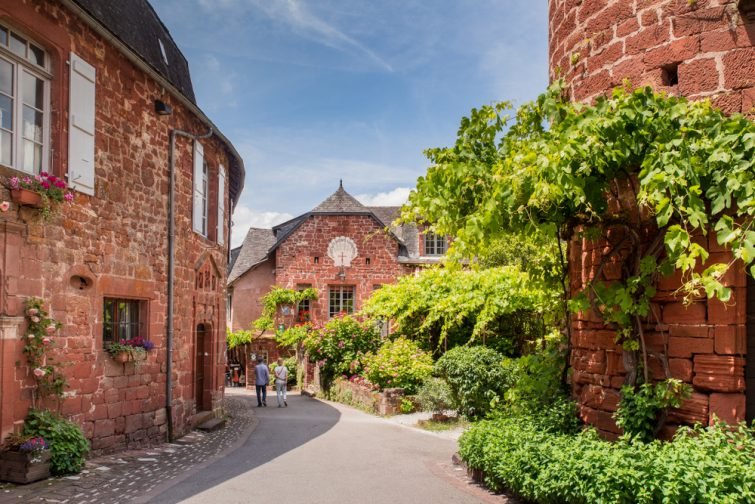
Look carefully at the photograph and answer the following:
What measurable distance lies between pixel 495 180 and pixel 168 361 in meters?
7.40

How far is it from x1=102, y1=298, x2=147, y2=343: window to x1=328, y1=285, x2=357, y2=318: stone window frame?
629 inches

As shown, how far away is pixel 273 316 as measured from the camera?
25531 millimetres

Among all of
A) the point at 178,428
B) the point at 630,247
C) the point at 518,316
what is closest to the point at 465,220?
the point at 630,247

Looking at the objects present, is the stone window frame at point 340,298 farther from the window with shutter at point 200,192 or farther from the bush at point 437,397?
the window with shutter at point 200,192

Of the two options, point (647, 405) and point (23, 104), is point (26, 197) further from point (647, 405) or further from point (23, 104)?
point (647, 405)

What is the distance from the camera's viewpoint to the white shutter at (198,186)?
39.7 feet

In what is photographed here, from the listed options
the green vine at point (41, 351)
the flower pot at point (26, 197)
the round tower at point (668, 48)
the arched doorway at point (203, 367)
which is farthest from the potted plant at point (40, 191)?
the round tower at point (668, 48)

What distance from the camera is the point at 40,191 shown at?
7598mm

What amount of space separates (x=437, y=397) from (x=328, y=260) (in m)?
14.1

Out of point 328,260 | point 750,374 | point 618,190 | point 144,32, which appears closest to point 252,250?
point 328,260

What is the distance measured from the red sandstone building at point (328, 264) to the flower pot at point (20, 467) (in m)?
18.9

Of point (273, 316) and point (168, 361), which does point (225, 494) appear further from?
point (273, 316)

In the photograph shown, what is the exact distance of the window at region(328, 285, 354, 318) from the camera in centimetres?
2622

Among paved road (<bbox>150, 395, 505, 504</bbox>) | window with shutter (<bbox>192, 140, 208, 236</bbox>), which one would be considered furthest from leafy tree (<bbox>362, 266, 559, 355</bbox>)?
window with shutter (<bbox>192, 140, 208, 236</bbox>)
